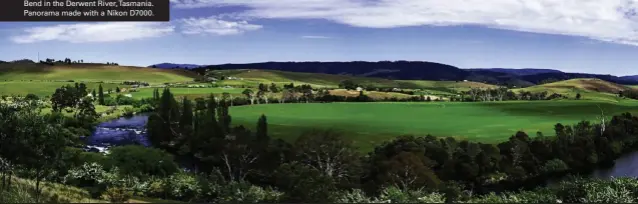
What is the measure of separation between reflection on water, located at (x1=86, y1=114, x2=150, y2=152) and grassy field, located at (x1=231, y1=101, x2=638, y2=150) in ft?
57.5

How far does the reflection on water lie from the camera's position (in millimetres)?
92562

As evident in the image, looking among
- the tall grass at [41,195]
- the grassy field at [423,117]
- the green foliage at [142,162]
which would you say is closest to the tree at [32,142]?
the tall grass at [41,195]

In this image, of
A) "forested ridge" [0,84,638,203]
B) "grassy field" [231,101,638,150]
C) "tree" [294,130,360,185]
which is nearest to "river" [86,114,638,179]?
"forested ridge" [0,84,638,203]

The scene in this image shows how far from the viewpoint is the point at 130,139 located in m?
96.2

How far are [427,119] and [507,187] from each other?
145 ft

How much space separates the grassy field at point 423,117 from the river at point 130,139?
45.8 ft

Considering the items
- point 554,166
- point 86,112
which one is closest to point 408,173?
point 554,166

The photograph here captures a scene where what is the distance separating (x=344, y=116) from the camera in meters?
114

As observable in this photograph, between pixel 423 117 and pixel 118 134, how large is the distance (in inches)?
2284

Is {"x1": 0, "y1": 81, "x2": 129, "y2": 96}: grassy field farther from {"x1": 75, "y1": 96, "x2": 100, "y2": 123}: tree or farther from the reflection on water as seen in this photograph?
the reflection on water

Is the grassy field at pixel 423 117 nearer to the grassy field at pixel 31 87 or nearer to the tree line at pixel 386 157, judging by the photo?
the tree line at pixel 386 157

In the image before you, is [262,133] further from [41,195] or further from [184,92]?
[184,92]

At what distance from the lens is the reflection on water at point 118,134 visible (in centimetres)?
9256

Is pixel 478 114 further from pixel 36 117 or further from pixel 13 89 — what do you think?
pixel 13 89
